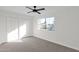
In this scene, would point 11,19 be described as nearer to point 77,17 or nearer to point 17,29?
point 17,29

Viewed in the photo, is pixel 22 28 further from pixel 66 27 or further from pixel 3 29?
pixel 66 27

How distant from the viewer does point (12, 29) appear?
711 centimetres

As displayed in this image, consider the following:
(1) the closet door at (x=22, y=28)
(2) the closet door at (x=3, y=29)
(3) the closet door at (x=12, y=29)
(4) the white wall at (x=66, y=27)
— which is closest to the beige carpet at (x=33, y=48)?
(4) the white wall at (x=66, y=27)

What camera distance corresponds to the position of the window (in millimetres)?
6531

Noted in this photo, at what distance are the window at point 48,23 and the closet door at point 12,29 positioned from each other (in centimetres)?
222

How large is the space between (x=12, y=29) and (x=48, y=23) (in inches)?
115

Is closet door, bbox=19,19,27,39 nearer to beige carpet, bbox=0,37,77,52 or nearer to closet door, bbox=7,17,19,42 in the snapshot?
closet door, bbox=7,17,19,42

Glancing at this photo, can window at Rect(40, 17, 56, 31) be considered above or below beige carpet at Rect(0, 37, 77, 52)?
above

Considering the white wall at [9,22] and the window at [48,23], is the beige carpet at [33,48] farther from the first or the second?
the window at [48,23]

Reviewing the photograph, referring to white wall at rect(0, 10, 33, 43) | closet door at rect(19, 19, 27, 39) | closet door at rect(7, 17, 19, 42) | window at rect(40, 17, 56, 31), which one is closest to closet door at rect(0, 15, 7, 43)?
white wall at rect(0, 10, 33, 43)

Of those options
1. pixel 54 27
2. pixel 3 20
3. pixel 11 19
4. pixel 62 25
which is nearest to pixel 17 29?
pixel 11 19

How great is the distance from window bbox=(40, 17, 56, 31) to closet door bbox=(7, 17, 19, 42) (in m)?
2.22

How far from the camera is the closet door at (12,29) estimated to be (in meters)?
6.75

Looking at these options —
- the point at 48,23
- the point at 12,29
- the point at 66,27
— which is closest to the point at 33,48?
the point at 66,27
